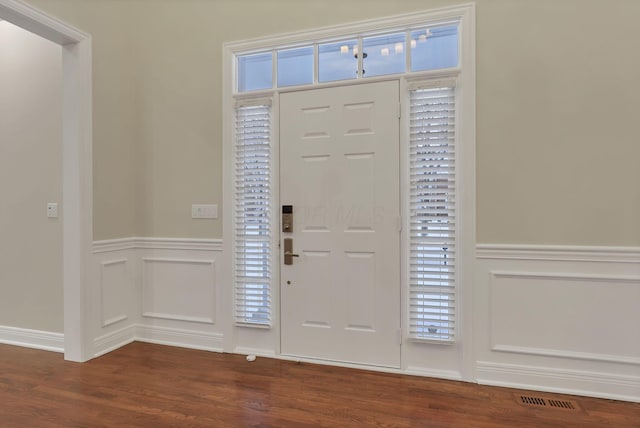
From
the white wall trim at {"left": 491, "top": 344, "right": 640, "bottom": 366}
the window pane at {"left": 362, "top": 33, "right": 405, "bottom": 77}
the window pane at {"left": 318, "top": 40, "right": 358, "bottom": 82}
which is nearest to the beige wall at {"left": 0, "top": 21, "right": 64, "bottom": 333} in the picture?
the window pane at {"left": 318, "top": 40, "right": 358, "bottom": 82}

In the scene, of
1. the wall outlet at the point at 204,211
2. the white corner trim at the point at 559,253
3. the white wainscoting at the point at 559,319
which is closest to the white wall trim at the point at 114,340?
the wall outlet at the point at 204,211

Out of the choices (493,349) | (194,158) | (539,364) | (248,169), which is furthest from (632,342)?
(194,158)

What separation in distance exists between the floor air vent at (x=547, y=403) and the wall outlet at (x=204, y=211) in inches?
105

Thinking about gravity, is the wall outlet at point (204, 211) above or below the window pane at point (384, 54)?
below

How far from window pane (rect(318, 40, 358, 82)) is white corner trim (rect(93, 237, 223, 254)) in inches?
66.2

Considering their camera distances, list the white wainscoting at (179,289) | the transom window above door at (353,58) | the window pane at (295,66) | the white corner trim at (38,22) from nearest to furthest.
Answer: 1. the white corner trim at (38,22)
2. the transom window above door at (353,58)
3. the window pane at (295,66)
4. the white wainscoting at (179,289)

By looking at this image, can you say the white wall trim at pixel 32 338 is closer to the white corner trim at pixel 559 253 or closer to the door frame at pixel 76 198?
the door frame at pixel 76 198

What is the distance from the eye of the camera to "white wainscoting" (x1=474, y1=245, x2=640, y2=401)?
94.7 inches

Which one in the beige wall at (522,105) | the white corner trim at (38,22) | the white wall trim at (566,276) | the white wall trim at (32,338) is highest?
the white corner trim at (38,22)

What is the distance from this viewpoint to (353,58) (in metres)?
2.94

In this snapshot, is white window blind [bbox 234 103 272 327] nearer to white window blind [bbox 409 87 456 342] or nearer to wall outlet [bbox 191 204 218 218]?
wall outlet [bbox 191 204 218 218]

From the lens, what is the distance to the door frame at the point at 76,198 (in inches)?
117

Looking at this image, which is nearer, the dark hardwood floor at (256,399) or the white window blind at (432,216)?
the dark hardwood floor at (256,399)

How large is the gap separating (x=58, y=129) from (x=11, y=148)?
59 centimetres
